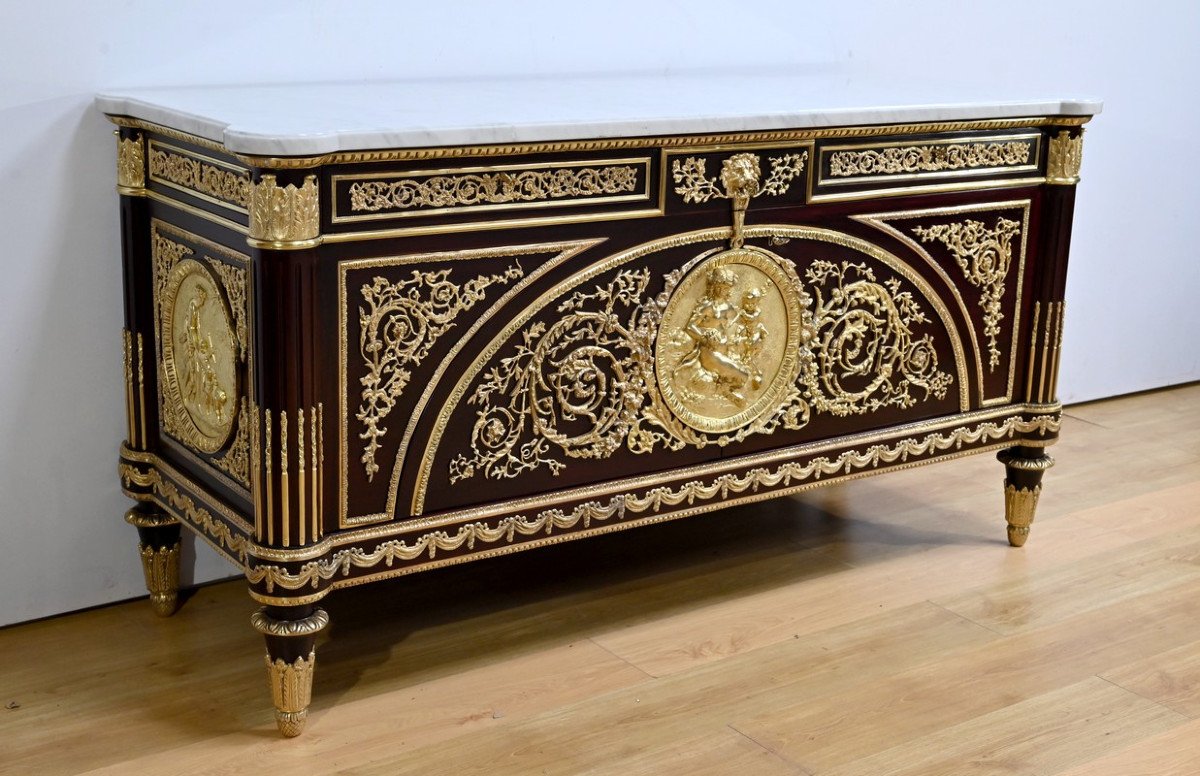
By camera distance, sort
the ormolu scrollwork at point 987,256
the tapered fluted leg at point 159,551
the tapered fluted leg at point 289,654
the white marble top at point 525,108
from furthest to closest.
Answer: the ormolu scrollwork at point 987,256, the tapered fluted leg at point 159,551, the tapered fluted leg at point 289,654, the white marble top at point 525,108

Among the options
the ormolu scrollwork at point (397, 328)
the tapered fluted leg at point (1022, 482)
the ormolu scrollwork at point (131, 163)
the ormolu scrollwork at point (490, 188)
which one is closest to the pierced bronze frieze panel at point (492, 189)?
A: the ormolu scrollwork at point (490, 188)

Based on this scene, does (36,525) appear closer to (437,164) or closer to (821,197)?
(437,164)

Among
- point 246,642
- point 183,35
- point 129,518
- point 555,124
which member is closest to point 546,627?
point 246,642

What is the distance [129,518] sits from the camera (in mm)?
2479

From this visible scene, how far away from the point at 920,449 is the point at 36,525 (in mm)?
1590

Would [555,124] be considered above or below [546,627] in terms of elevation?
above

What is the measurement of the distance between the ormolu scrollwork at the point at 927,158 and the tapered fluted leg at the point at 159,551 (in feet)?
4.22

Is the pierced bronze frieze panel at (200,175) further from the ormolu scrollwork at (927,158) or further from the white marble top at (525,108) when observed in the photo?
the ormolu scrollwork at (927,158)

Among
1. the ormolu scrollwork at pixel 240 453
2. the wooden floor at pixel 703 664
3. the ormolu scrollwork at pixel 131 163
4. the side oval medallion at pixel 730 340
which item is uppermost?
the ormolu scrollwork at pixel 131 163

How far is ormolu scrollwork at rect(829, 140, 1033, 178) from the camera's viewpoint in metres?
2.46

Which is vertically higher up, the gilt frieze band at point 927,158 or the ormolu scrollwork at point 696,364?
the gilt frieze band at point 927,158

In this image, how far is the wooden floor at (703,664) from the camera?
6.91 feet

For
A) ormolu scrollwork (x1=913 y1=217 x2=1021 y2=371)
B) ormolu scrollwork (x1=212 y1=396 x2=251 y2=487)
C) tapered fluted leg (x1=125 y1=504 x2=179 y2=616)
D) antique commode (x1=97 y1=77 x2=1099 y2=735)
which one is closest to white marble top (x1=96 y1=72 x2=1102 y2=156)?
antique commode (x1=97 y1=77 x2=1099 y2=735)

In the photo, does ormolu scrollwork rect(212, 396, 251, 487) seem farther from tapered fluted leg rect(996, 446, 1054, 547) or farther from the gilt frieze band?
tapered fluted leg rect(996, 446, 1054, 547)
